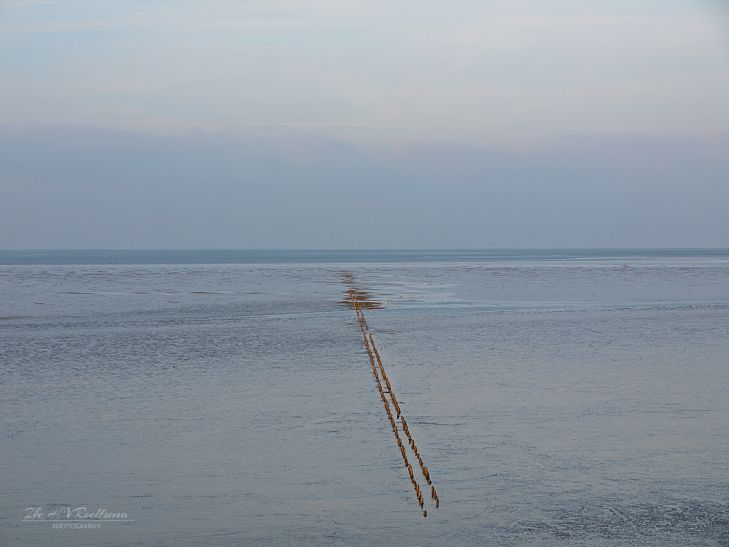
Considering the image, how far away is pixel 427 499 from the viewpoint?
8484 mm

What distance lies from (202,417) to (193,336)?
10.1 m

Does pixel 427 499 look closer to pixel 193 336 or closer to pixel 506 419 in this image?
pixel 506 419

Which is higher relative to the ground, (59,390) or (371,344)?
(371,344)

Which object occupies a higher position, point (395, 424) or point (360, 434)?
point (395, 424)

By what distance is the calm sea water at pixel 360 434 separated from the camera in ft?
25.8

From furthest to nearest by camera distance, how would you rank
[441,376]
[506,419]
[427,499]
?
[441,376], [506,419], [427,499]

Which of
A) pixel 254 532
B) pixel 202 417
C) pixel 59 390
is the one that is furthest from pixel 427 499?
pixel 59 390

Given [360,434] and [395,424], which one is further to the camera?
[395,424]

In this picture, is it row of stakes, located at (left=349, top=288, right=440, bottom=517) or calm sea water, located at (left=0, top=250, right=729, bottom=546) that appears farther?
row of stakes, located at (left=349, top=288, right=440, bottom=517)

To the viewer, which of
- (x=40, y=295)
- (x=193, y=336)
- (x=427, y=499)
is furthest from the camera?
(x=40, y=295)

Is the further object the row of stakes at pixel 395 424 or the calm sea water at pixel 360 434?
the row of stakes at pixel 395 424

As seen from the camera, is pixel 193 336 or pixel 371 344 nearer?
pixel 371 344

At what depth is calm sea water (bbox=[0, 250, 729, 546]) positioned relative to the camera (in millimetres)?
A: 7867

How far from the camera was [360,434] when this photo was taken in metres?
11.2
